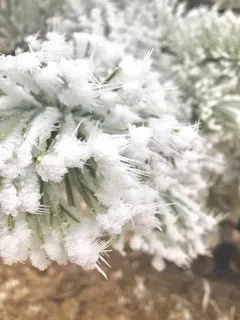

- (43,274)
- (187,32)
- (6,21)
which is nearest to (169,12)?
(187,32)

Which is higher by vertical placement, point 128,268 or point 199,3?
point 199,3

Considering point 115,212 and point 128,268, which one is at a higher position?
point 115,212

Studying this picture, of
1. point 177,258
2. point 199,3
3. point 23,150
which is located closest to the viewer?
point 23,150

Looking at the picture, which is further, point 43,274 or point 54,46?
point 43,274

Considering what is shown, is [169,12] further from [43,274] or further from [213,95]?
[43,274]

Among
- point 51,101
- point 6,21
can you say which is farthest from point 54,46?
point 6,21

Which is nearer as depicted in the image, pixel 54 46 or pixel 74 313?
pixel 54 46

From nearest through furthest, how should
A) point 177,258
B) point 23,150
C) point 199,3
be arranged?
point 23,150, point 177,258, point 199,3

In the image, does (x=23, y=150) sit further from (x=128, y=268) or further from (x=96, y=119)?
(x=128, y=268)
